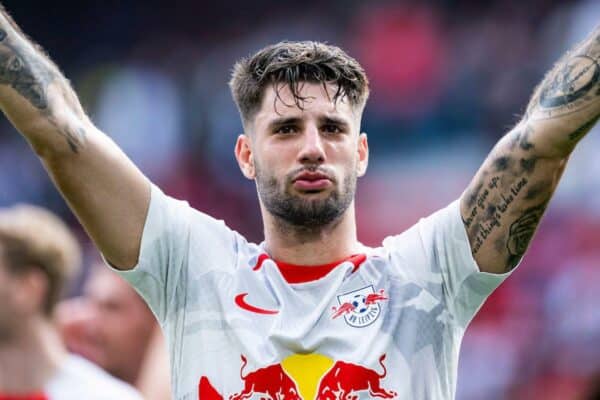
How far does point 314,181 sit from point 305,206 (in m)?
0.09

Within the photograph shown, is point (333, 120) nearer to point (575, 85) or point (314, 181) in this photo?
point (314, 181)

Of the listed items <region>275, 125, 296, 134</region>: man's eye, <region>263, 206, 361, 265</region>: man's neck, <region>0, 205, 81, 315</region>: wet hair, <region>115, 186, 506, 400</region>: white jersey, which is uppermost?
<region>0, 205, 81, 315</region>: wet hair

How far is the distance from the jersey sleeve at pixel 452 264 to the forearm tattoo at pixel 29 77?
114 centimetres

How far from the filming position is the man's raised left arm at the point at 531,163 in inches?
132

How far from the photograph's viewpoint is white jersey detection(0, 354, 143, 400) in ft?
18.0

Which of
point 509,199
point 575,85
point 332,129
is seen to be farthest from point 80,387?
point 575,85

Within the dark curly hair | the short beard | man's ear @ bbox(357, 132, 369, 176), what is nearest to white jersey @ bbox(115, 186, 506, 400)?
the short beard

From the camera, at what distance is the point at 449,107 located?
37.3ft

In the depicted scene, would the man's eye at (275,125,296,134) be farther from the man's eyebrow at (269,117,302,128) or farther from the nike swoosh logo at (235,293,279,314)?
the nike swoosh logo at (235,293,279,314)

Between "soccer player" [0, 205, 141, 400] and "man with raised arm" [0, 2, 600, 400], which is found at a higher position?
"soccer player" [0, 205, 141, 400]

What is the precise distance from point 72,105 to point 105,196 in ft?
1.05

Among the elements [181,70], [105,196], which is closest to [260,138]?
[105,196]

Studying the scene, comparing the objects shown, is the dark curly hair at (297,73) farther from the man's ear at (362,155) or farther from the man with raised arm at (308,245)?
the man's ear at (362,155)

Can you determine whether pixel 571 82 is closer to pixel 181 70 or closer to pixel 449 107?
pixel 449 107
